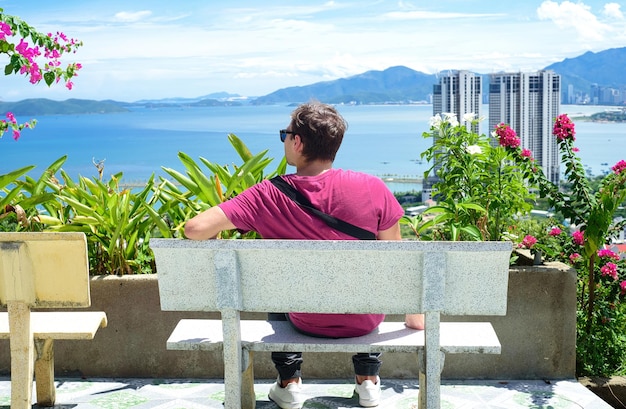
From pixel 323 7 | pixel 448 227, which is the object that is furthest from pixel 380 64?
pixel 448 227

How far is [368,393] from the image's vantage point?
355 cm

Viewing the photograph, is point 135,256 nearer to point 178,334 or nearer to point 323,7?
point 178,334

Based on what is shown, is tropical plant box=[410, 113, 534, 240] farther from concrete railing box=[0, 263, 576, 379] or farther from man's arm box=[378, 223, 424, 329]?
man's arm box=[378, 223, 424, 329]

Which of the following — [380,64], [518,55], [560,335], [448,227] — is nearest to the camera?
[560,335]

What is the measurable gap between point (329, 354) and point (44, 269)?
59.0 inches

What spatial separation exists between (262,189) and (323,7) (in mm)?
187567

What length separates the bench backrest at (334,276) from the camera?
2770 mm

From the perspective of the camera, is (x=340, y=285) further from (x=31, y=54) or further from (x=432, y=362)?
(x=31, y=54)

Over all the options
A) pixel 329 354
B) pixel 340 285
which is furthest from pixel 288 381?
pixel 340 285

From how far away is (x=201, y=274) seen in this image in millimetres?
2941

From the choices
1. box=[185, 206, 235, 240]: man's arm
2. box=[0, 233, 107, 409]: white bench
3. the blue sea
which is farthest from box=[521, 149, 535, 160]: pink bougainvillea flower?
the blue sea

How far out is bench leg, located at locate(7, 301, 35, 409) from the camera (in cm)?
323

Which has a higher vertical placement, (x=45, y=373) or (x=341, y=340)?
(x=341, y=340)

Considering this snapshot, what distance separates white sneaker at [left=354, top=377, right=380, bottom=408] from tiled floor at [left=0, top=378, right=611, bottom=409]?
8cm
